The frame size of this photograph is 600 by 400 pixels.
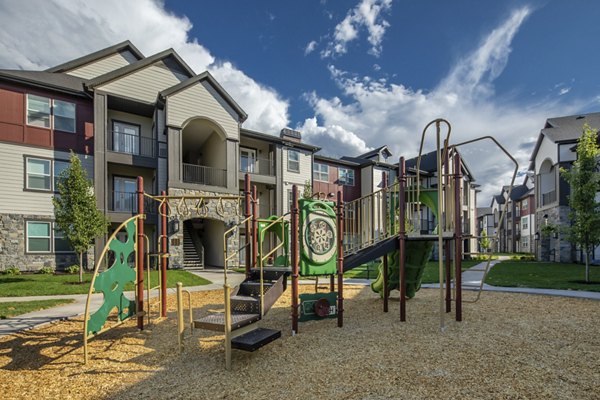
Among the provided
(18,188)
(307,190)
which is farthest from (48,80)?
(307,190)

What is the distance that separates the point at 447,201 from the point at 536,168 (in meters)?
27.4

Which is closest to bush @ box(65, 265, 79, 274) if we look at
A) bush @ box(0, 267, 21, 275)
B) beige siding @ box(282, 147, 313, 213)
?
bush @ box(0, 267, 21, 275)

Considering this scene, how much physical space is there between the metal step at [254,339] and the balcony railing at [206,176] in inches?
595

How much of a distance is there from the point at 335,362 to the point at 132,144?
1814 centimetres

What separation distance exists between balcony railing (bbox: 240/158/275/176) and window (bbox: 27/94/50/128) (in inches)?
431

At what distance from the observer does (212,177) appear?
20125 millimetres

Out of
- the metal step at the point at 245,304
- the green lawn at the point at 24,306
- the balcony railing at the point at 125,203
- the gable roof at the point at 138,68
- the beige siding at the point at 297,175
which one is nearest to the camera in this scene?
the metal step at the point at 245,304

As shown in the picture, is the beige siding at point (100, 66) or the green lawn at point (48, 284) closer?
the green lawn at point (48, 284)

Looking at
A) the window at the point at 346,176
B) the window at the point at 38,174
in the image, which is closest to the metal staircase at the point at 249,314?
the window at the point at 38,174

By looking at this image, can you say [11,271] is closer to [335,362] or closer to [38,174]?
[38,174]

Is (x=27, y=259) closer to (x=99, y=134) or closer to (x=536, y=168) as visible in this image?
(x=99, y=134)

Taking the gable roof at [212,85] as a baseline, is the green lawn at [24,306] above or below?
below

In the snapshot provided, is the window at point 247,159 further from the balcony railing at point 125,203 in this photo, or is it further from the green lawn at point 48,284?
the green lawn at point 48,284

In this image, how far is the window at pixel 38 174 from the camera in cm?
1598
